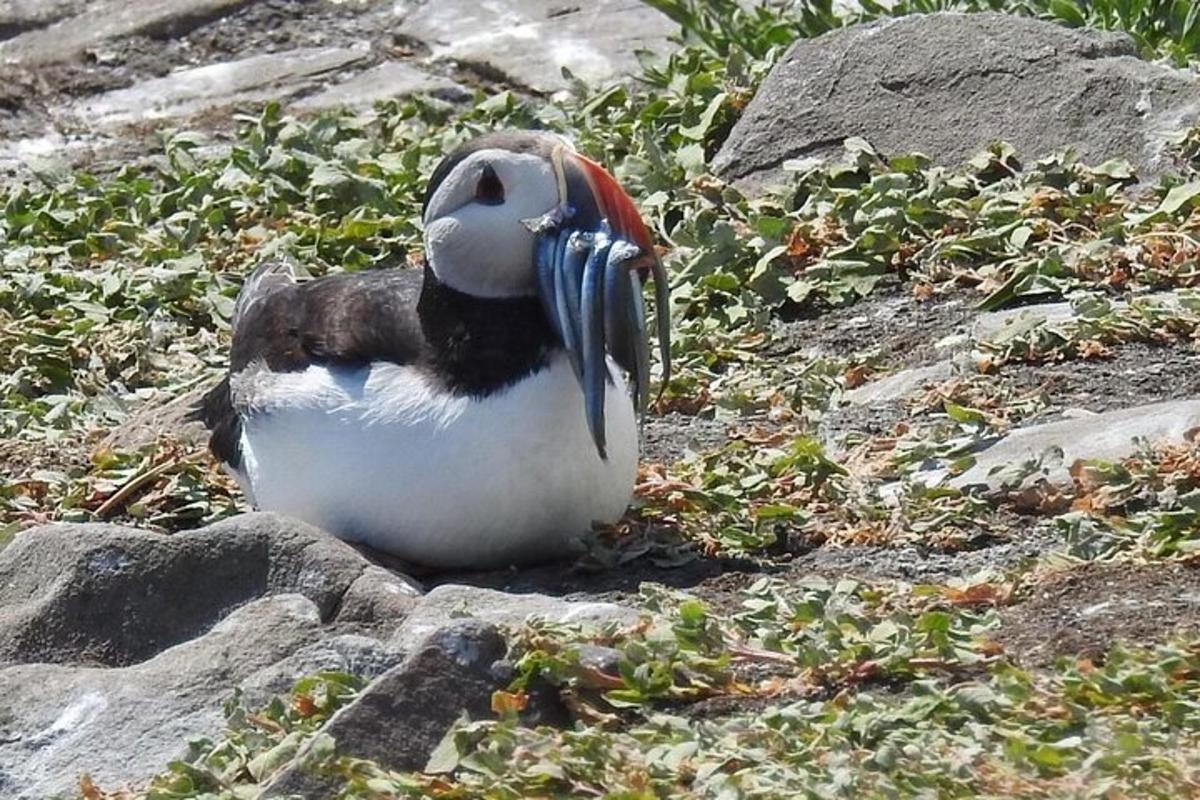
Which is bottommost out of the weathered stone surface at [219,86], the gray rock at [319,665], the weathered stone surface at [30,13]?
the weathered stone surface at [219,86]

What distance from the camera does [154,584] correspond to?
5156 millimetres

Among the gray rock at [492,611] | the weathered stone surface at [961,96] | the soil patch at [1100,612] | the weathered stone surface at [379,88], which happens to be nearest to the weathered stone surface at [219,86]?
the weathered stone surface at [379,88]

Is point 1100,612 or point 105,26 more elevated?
point 1100,612

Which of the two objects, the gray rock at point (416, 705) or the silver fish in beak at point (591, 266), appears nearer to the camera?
the gray rock at point (416, 705)

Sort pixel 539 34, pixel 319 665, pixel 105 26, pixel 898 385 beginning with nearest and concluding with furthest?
pixel 319 665
pixel 898 385
pixel 539 34
pixel 105 26

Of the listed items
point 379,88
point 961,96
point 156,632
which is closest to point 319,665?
point 156,632

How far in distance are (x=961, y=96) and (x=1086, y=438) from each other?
2.65m

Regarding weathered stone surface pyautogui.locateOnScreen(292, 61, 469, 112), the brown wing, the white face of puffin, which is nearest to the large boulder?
the brown wing

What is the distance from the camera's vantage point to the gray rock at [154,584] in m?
5.05

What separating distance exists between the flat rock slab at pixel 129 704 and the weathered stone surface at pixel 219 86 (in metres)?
5.55

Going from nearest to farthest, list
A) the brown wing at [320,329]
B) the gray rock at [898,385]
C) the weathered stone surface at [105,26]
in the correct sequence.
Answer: the brown wing at [320,329], the gray rock at [898,385], the weathered stone surface at [105,26]

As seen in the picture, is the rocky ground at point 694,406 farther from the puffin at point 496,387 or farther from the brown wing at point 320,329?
the brown wing at point 320,329

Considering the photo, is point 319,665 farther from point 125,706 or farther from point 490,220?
point 490,220

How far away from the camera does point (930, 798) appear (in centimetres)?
387
